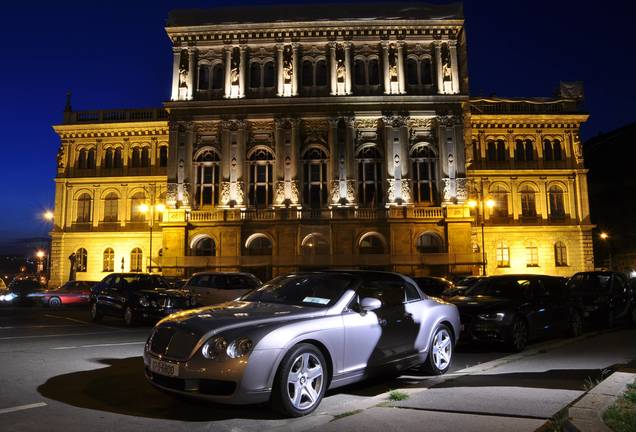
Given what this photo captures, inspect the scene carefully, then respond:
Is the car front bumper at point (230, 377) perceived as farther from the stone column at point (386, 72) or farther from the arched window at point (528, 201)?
the arched window at point (528, 201)

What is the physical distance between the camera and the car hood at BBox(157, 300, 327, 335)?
607 cm

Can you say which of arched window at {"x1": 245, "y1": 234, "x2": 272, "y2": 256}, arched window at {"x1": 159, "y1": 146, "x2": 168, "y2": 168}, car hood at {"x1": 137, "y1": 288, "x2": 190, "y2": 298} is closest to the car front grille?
car hood at {"x1": 137, "y1": 288, "x2": 190, "y2": 298}

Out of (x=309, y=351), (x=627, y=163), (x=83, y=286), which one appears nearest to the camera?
(x=309, y=351)

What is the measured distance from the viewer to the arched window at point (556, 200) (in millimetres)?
46531

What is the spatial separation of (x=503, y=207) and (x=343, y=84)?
18.2 m

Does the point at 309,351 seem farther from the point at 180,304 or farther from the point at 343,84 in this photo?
the point at 343,84

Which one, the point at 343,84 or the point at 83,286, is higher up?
the point at 343,84

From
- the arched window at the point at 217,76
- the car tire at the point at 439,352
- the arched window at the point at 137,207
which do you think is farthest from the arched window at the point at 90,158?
the car tire at the point at 439,352

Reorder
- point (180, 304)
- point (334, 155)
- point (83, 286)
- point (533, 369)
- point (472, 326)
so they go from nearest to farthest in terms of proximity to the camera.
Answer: point (533, 369) → point (472, 326) → point (180, 304) → point (83, 286) → point (334, 155)

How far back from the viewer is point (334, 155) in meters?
39.4

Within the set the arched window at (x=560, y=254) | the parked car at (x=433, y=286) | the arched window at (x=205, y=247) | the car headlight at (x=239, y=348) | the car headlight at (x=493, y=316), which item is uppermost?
the arched window at (x=205, y=247)

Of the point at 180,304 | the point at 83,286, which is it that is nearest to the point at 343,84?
the point at 83,286

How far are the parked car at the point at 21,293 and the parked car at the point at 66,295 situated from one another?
1.73 ft

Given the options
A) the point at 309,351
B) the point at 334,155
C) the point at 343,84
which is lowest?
the point at 309,351
